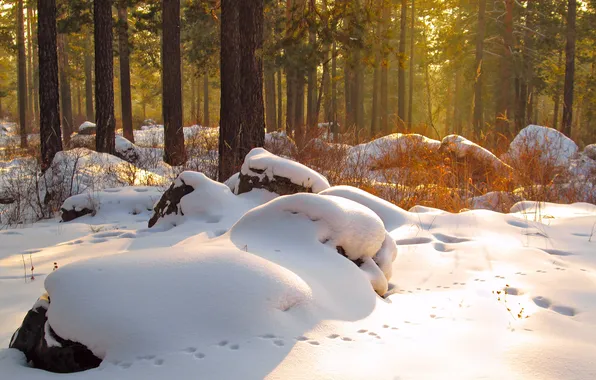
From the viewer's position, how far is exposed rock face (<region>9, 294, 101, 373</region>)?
177 centimetres

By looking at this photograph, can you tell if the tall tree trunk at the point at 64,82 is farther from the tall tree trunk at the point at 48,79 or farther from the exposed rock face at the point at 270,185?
Result: the exposed rock face at the point at 270,185

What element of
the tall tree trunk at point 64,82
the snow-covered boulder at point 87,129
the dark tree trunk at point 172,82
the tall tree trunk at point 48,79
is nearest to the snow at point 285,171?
the tall tree trunk at point 48,79

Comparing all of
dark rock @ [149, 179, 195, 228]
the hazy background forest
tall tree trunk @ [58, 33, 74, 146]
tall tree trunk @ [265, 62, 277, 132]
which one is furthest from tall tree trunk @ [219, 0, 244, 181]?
tall tree trunk @ [265, 62, 277, 132]

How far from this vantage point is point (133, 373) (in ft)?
5.22

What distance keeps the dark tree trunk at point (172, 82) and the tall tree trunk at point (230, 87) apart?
3.03m

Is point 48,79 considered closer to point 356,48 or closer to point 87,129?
point 356,48

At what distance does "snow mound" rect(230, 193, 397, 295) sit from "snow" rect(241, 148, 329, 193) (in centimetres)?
167

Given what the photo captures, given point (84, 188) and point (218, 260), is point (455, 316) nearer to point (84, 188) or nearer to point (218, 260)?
point (218, 260)

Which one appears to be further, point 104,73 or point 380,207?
point 104,73

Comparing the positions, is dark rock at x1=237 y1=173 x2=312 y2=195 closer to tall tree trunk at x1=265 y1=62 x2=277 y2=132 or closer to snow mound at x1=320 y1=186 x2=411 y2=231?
snow mound at x1=320 y1=186 x2=411 y2=231

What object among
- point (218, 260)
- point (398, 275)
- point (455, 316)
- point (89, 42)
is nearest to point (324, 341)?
point (218, 260)

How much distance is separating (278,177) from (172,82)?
665cm

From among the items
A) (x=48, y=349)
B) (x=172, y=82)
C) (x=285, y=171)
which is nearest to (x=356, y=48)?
(x=285, y=171)

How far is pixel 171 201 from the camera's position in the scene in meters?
4.87
